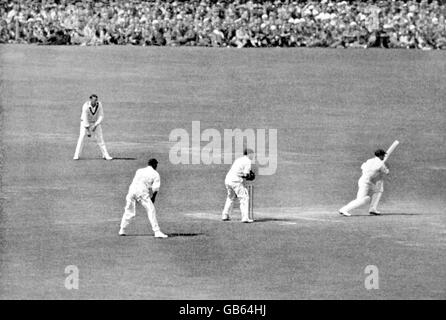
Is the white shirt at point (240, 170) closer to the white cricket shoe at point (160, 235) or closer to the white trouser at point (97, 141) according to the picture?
the white cricket shoe at point (160, 235)

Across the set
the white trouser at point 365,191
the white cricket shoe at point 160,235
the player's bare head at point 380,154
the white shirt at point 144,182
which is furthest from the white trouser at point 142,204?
the player's bare head at point 380,154

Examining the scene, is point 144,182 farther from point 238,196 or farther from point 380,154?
point 380,154

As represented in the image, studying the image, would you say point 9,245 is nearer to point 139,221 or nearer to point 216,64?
point 139,221

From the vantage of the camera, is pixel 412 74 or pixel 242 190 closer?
pixel 242 190

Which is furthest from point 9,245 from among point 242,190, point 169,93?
point 169,93

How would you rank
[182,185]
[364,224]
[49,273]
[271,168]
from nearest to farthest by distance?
[49,273] < [364,224] < [182,185] < [271,168]

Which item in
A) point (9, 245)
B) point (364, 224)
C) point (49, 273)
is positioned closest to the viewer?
point (49, 273)
